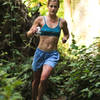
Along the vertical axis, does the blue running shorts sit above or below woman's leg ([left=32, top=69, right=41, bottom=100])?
above

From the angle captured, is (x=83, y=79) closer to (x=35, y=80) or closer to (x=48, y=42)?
(x=35, y=80)

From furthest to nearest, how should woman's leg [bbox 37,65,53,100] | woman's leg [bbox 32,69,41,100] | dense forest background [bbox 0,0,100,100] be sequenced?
1. dense forest background [bbox 0,0,100,100]
2. woman's leg [bbox 32,69,41,100]
3. woman's leg [bbox 37,65,53,100]

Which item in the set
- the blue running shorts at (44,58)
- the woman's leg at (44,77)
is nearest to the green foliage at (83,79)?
the blue running shorts at (44,58)

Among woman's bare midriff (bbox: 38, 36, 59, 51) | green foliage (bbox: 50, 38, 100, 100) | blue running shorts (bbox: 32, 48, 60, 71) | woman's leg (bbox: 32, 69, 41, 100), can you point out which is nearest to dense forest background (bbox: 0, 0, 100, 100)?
green foliage (bbox: 50, 38, 100, 100)

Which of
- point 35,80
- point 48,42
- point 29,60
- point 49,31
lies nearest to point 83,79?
point 35,80

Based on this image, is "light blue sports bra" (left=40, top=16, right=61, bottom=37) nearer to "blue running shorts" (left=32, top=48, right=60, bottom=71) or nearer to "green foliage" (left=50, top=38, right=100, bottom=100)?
"blue running shorts" (left=32, top=48, right=60, bottom=71)

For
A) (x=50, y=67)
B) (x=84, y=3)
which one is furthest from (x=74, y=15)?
(x=50, y=67)

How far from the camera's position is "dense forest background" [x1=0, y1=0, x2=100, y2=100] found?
5.57 meters

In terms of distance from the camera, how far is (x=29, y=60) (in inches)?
274

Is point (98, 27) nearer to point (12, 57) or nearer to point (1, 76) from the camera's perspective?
point (12, 57)

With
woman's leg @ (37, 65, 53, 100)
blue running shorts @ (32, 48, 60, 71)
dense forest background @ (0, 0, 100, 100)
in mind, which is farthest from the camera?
dense forest background @ (0, 0, 100, 100)

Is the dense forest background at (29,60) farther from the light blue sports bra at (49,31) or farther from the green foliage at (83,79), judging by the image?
the light blue sports bra at (49,31)

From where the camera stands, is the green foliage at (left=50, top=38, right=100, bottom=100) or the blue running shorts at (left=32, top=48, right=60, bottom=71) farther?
the green foliage at (left=50, top=38, right=100, bottom=100)

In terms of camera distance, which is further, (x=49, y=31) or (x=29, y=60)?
(x=29, y=60)
